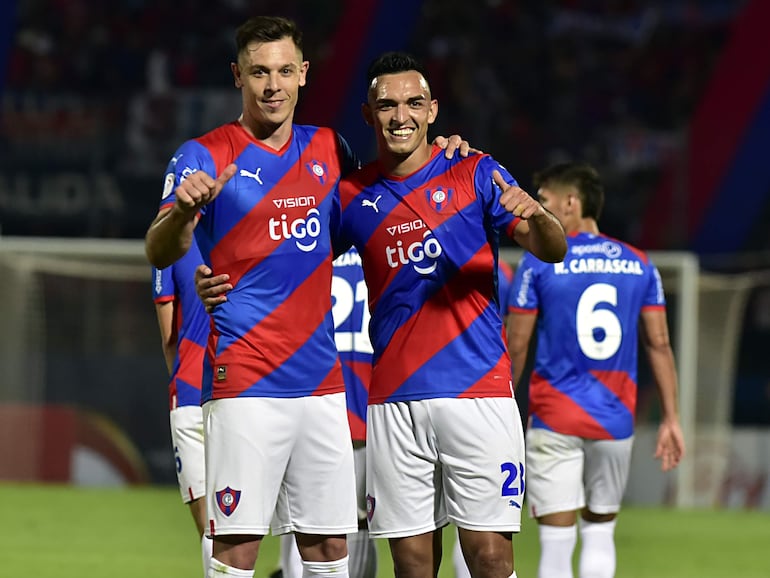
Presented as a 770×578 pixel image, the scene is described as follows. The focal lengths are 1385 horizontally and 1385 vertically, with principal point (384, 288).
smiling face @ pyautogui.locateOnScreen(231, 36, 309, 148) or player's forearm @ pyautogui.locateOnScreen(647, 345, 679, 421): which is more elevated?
smiling face @ pyautogui.locateOnScreen(231, 36, 309, 148)

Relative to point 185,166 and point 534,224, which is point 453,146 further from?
point 185,166

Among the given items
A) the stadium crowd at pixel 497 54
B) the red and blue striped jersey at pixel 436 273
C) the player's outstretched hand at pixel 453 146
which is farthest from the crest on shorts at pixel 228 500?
the stadium crowd at pixel 497 54

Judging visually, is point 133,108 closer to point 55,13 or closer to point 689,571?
point 55,13

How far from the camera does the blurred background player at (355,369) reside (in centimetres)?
538

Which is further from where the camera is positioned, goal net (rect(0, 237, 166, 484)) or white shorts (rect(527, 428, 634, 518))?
goal net (rect(0, 237, 166, 484))

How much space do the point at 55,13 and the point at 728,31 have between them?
800cm

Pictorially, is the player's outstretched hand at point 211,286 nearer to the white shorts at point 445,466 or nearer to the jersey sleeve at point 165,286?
the white shorts at point 445,466

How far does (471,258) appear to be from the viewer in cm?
414

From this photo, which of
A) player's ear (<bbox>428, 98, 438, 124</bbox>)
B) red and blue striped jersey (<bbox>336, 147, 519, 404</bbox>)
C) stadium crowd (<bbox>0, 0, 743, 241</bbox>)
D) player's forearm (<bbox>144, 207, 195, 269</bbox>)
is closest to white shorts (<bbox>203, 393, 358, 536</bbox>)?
red and blue striped jersey (<bbox>336, 147, 519, 404</bbox>)

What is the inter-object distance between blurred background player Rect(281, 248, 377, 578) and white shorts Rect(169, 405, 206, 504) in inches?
17.7

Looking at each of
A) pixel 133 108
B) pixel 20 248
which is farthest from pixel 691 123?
pixel 20 248

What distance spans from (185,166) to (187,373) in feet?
4.89

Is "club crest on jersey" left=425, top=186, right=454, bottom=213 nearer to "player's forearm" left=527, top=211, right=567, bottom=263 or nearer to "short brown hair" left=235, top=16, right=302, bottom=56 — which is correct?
"player's forearm" left=527, top=211, right=567, bottom=263

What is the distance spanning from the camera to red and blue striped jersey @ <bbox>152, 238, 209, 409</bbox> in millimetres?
5309
